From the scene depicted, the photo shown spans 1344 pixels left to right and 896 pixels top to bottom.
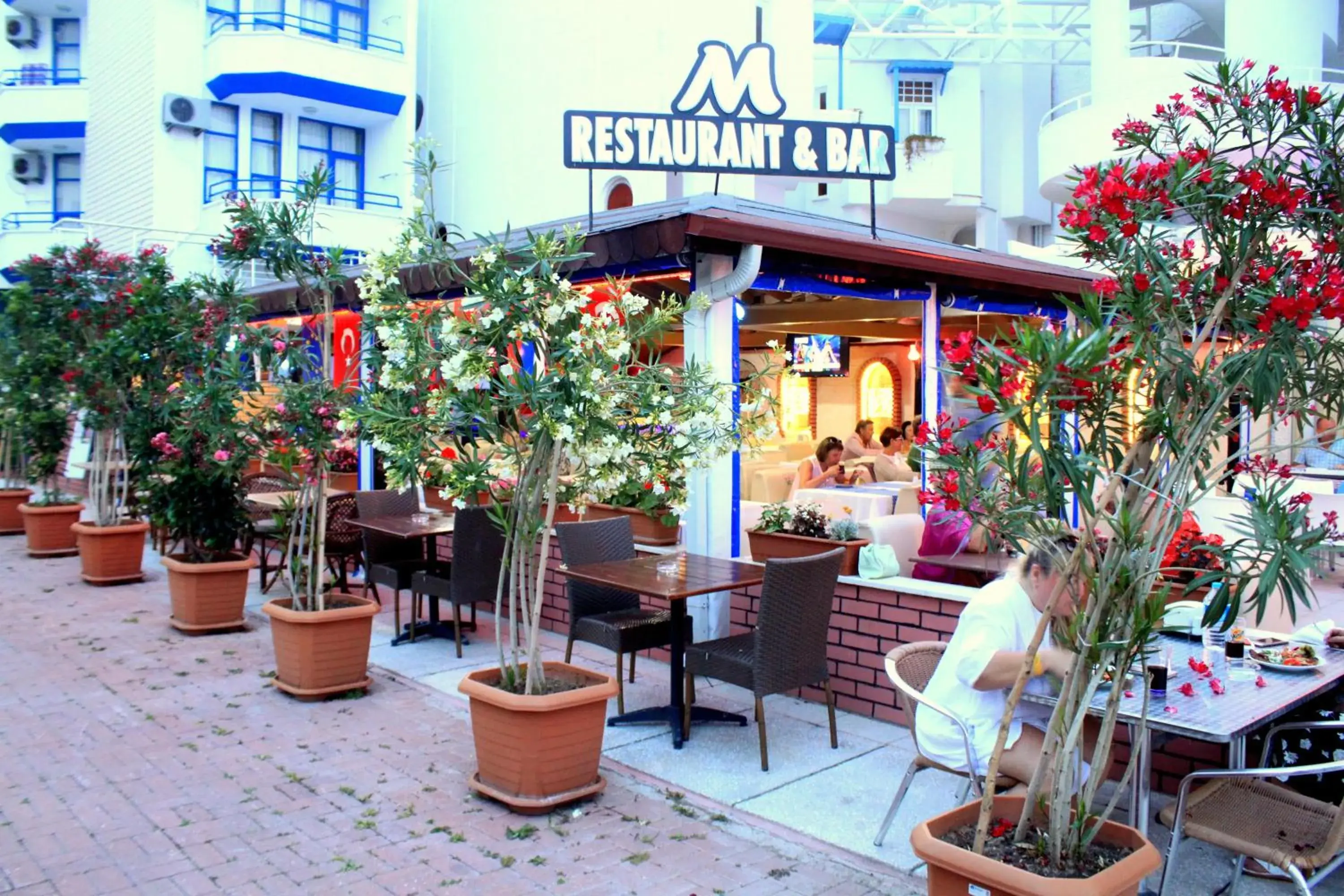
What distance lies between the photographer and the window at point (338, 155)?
71.5 feet

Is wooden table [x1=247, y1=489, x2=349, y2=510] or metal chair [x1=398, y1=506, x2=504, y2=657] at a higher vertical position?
wooden table [x1=247, y1=489, x2=349, y2=510]

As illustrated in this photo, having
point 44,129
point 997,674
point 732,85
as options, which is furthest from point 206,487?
point 44,129

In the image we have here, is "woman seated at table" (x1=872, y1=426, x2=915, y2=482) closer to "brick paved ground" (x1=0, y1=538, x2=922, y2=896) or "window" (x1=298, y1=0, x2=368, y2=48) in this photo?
"brick paved ground" (x1=0, y1=538, x2=922, y2=896)

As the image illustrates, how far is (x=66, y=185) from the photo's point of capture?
24328mm

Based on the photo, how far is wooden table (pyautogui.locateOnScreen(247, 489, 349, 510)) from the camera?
8.94 meters

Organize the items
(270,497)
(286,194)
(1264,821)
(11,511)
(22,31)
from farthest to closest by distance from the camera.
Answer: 1. (22,31)
2. (286,194)
3. (11,511)
4. (270,497)
5. (1264,821)

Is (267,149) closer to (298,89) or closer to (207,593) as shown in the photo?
(298,89)

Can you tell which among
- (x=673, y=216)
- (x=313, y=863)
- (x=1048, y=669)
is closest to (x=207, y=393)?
(x=673, y=216)

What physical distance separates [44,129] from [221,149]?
539 centimetres

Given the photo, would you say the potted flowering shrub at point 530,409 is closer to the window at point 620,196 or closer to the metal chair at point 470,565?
the metal chair at point 470,565

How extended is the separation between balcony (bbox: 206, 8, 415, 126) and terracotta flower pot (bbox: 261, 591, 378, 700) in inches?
653

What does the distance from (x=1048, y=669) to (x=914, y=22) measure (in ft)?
71.5

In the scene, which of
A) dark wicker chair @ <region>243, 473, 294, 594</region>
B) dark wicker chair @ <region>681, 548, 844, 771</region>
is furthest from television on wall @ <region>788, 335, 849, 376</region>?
dark wicker chair @ <region>681, 548, 844, 771</region>

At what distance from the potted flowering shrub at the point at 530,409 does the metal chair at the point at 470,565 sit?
86.0 inches
